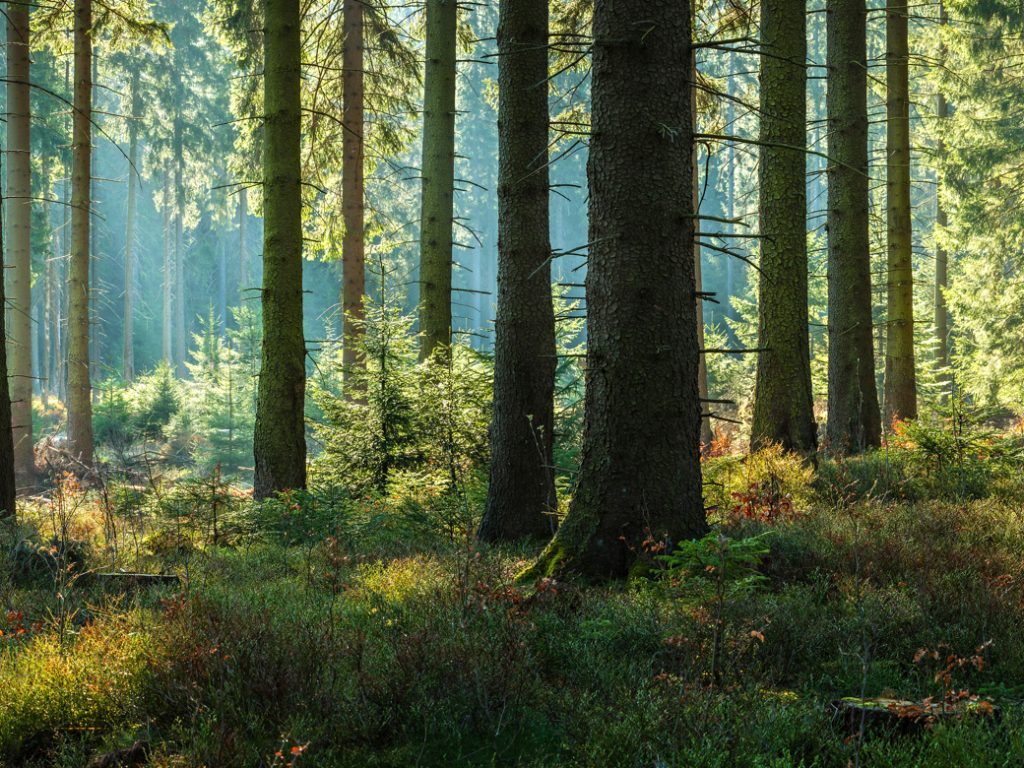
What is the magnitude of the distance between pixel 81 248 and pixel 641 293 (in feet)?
47.7

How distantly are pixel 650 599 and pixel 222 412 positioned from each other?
22788mm

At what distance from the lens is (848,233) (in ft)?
40.4

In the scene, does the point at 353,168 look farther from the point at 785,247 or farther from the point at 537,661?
the point at 537,661

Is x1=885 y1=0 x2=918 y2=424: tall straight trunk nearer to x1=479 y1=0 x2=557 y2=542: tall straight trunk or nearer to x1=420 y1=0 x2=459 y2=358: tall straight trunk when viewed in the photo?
x1=420 y1=0 x2=459 y2=358: tall straight trunk

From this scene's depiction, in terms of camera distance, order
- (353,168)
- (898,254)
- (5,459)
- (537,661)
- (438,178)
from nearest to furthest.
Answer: (537,661) < (5,459) < (438,178) < (898,254) < (353,168)

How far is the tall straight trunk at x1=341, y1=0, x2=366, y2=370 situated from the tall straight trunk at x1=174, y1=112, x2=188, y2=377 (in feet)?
89.8

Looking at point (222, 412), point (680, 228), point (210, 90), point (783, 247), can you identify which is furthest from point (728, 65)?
point (680, 228)

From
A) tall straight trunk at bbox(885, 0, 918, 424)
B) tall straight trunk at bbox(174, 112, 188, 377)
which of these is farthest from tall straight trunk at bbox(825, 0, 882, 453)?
tall straight trunk at bbox(174, 112, 188, 377)

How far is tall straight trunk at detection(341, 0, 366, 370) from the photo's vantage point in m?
15.3

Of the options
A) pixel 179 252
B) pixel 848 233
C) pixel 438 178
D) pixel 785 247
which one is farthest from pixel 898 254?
pixel 179 252

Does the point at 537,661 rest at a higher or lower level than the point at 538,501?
lower

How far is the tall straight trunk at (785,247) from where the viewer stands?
10.2 m

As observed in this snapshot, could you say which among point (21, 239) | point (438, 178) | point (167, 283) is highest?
point (167, 283)

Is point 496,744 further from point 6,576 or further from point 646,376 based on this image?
point 6,576
